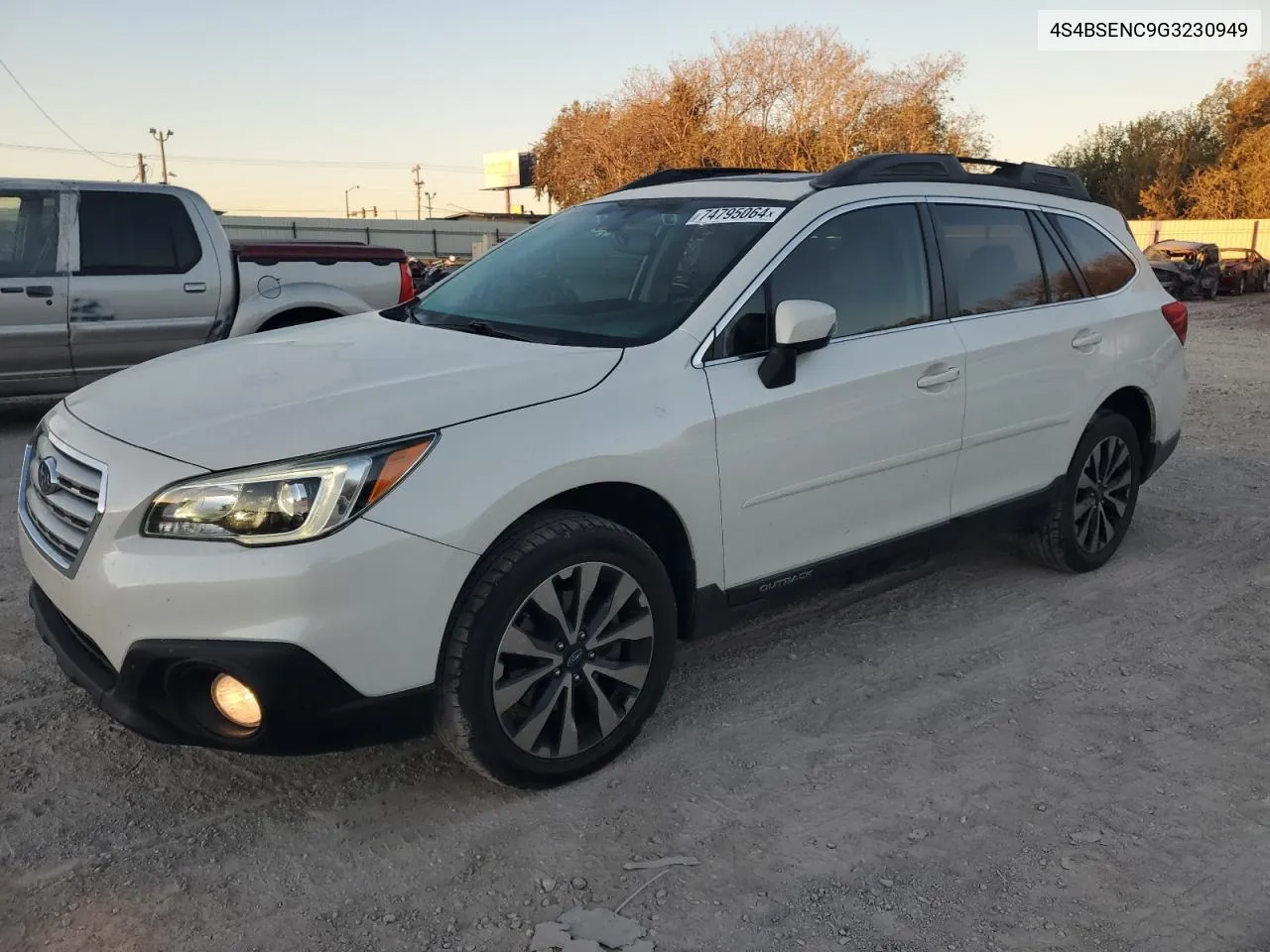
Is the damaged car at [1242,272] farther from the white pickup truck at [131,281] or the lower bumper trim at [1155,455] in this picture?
the white pickup truck at [131,281]

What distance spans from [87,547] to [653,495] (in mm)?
1523

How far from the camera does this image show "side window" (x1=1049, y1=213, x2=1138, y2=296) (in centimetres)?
477

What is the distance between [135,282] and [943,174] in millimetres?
6108

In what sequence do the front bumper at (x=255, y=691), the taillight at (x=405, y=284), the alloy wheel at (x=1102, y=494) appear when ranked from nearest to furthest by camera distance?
the front bumper at (x=255, y=691)
the alloy wheel at (x=1102, y=494)
the taillight at (x=405, y=284)

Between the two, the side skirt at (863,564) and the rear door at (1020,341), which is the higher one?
the rear door at (1020,341)

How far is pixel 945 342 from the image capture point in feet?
13.0

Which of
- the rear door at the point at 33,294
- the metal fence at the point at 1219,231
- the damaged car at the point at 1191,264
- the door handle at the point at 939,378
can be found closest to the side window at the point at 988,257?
the door handle at the point at 939,378

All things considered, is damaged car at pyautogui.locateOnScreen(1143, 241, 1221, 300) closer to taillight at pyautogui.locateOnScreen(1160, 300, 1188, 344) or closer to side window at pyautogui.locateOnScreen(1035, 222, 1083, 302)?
taillight at pyautogui.locateOnScreen(1160, 300, 1188, 344)

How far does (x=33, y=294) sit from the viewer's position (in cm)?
742

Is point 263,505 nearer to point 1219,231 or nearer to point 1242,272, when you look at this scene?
point 1242,272

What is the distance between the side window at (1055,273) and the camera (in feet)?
15.1

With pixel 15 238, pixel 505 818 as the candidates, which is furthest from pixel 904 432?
pixel 15 238

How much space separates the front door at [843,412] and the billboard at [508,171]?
8435 centimetres

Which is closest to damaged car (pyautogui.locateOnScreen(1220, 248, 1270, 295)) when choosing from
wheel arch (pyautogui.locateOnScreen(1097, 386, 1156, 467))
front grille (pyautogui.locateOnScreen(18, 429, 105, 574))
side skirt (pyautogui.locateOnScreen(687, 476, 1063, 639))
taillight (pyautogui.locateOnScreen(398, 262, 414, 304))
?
taillight (pyautogui.locateOnScreen(398, 262, 414, 304))
